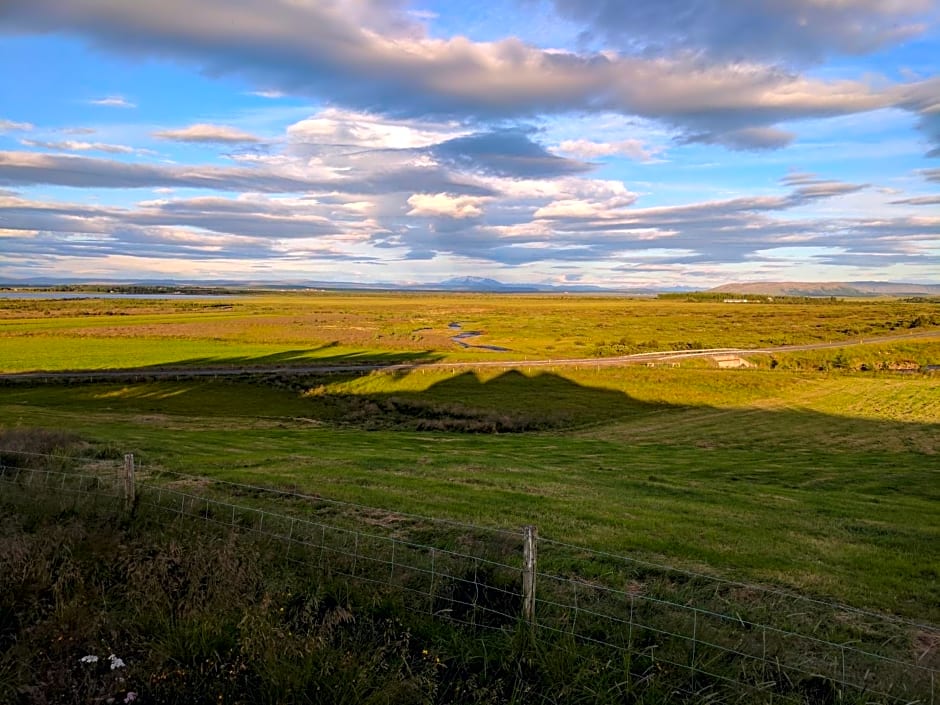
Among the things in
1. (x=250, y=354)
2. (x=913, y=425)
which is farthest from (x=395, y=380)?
(x=913, y=425)

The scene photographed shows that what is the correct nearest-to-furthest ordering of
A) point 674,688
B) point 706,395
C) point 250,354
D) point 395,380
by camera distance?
1. point 674,688
2. point 706,395
3. point 395,380
4. point 250,354

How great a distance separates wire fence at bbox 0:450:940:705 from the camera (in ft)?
21.3

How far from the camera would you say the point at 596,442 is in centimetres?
3422

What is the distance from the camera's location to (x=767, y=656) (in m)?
7.00

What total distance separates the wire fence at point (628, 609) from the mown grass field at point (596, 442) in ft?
4.34

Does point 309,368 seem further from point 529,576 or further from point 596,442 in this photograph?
point 529,576

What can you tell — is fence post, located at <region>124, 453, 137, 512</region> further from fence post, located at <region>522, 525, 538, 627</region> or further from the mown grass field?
fence post, located at <region>522, 525, 538, 627</region>

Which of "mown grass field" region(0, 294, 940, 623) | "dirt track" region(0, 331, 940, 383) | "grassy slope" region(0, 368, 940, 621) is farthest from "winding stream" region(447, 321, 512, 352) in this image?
"grassy slope" region(0, 368, 940, 621)

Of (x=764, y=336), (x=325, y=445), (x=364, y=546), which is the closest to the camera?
(x=364, y=546)

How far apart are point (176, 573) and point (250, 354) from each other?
7368cm

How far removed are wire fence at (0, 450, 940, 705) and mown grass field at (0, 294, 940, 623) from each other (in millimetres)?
1324

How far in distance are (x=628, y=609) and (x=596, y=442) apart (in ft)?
86.7

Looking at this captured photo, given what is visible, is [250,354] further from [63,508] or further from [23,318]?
[23,318]

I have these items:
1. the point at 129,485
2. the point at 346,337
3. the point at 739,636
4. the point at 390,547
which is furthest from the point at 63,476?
the point at 346,337
